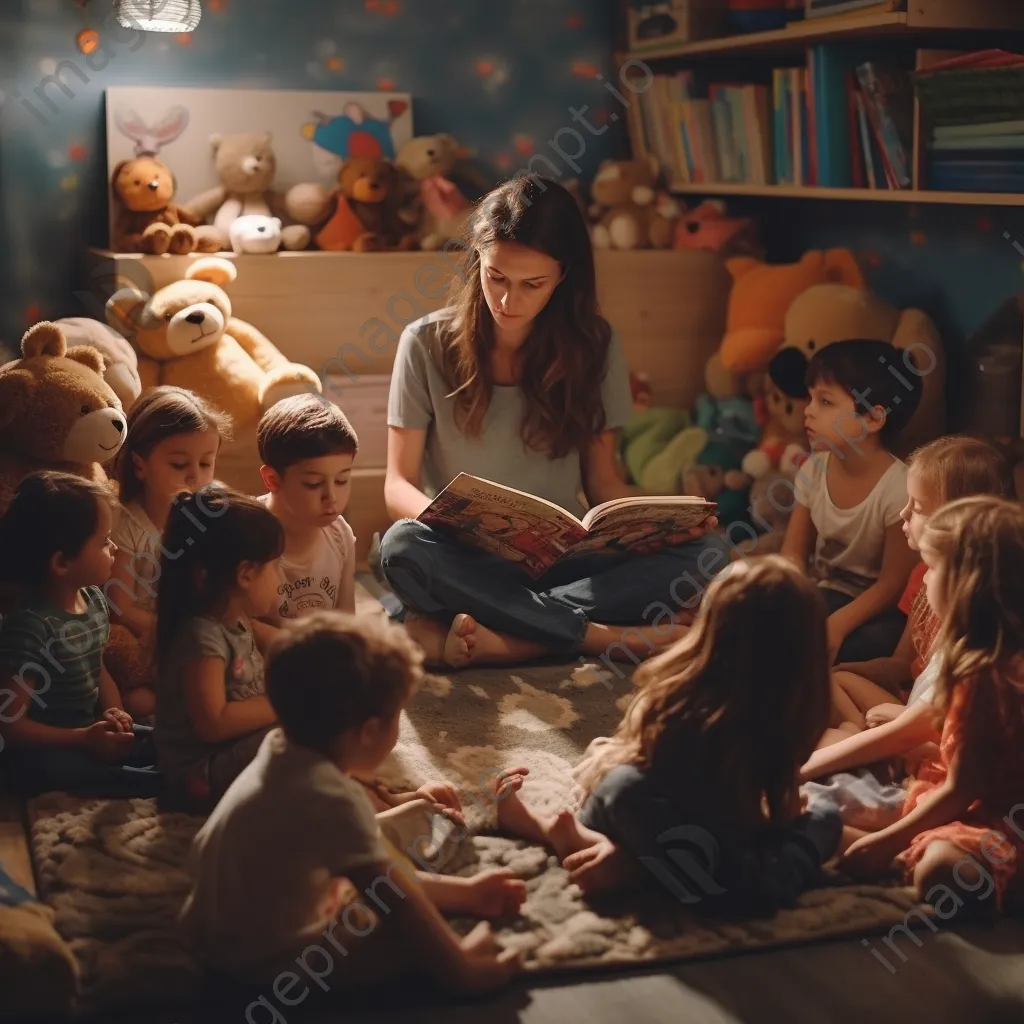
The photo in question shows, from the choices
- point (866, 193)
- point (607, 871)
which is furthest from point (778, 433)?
point (607, 871)

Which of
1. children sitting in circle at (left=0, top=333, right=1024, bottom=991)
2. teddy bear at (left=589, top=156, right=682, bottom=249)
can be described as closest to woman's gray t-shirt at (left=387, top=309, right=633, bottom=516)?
children sitting in circle at (left=0, top=333, right=1024, bottom=991)

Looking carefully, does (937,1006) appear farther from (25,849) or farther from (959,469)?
(25,849)

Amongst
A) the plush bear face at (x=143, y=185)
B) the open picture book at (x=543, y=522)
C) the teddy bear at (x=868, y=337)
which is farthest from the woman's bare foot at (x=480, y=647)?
the plush bear face at (x=143, y=185)

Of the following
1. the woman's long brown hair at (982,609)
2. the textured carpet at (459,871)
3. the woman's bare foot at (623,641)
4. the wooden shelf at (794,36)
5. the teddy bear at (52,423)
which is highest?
the wooden shelf at (794,36)

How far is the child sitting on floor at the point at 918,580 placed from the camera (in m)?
1.95

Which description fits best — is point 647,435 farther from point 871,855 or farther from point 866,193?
point 871,855

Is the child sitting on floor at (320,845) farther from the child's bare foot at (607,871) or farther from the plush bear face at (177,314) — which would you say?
the plush bear face at (177,314)

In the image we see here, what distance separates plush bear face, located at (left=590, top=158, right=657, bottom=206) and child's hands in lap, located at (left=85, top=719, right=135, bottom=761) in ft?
6.33

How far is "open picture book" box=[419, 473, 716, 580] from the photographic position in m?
2.11

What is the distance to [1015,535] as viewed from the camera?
5.16ft

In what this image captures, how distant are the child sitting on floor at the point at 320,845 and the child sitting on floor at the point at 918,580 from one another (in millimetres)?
781

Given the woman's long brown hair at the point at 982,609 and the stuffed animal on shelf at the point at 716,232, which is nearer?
the woman's long brown hair at the point at 982,609

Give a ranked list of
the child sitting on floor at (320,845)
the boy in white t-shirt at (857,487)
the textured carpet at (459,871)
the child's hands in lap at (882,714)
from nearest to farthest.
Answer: the child sitting on floor at (320,845)
the textured carpet at (459,871)
the child's hands in lap at (882,714)
the boy in white t-shirt at (857,487)

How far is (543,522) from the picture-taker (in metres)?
2.14
